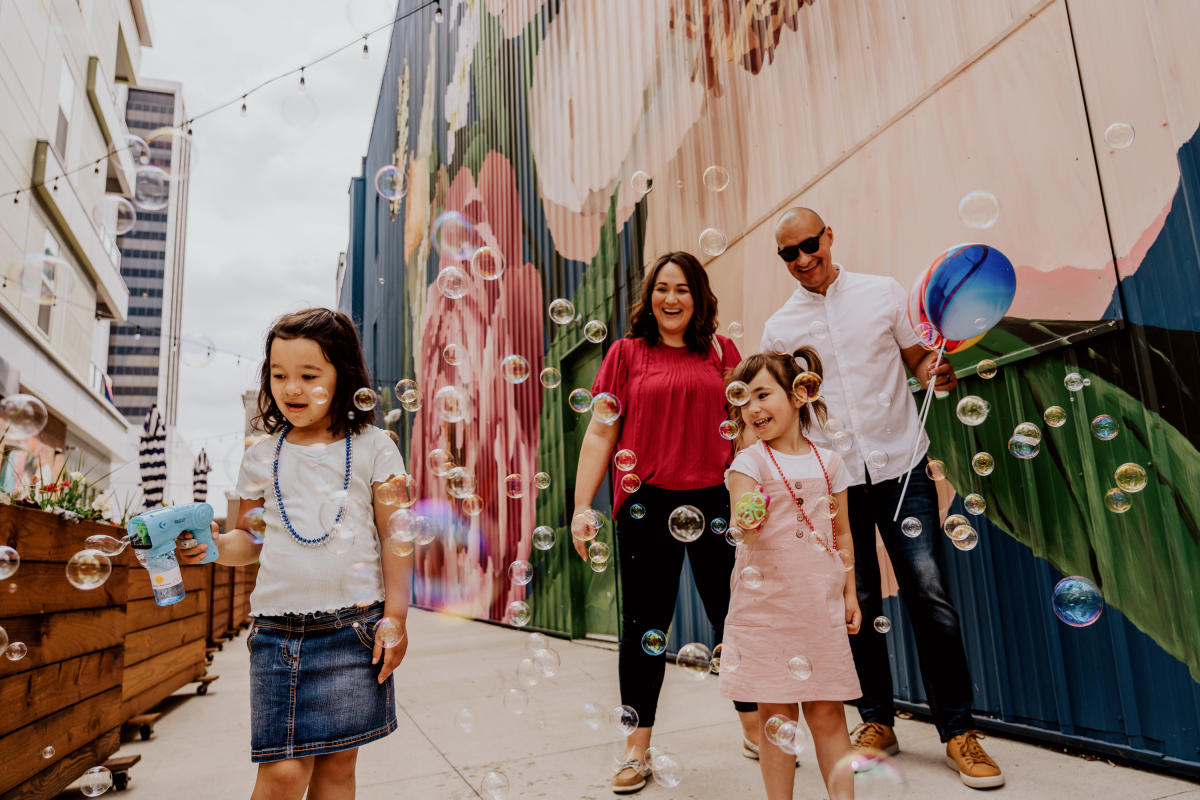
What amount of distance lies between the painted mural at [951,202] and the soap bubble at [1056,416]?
30 mm

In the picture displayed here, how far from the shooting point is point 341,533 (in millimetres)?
1662

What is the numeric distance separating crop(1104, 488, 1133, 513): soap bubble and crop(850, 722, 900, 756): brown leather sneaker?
982 mm

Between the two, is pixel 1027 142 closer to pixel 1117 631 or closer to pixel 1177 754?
pixel 1117 631

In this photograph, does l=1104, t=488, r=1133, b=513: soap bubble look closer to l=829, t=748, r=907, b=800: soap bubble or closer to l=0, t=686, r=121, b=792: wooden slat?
l=829, t=748, r=907, b=800: soap bubble

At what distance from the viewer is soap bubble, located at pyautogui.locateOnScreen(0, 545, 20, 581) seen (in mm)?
1974

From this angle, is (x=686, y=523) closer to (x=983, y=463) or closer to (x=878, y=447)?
(x=878, y=447)

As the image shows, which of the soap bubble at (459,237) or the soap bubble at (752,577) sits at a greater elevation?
the soap bubble at (459,237)

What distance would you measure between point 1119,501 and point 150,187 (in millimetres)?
3817

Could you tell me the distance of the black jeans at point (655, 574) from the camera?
2262mm

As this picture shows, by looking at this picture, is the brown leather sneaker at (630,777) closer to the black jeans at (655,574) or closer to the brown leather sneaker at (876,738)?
the black jeans at (655,574)

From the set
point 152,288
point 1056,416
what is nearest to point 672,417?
point 1056,416

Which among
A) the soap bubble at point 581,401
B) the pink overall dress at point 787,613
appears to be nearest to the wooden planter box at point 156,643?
Answer: the soap bubble at point 581,401

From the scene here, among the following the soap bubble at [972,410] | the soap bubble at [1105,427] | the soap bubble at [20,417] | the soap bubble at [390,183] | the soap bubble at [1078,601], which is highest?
the soap bubble at [390,183]

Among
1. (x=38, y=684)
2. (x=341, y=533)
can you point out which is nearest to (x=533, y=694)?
(x=38, y=684)
